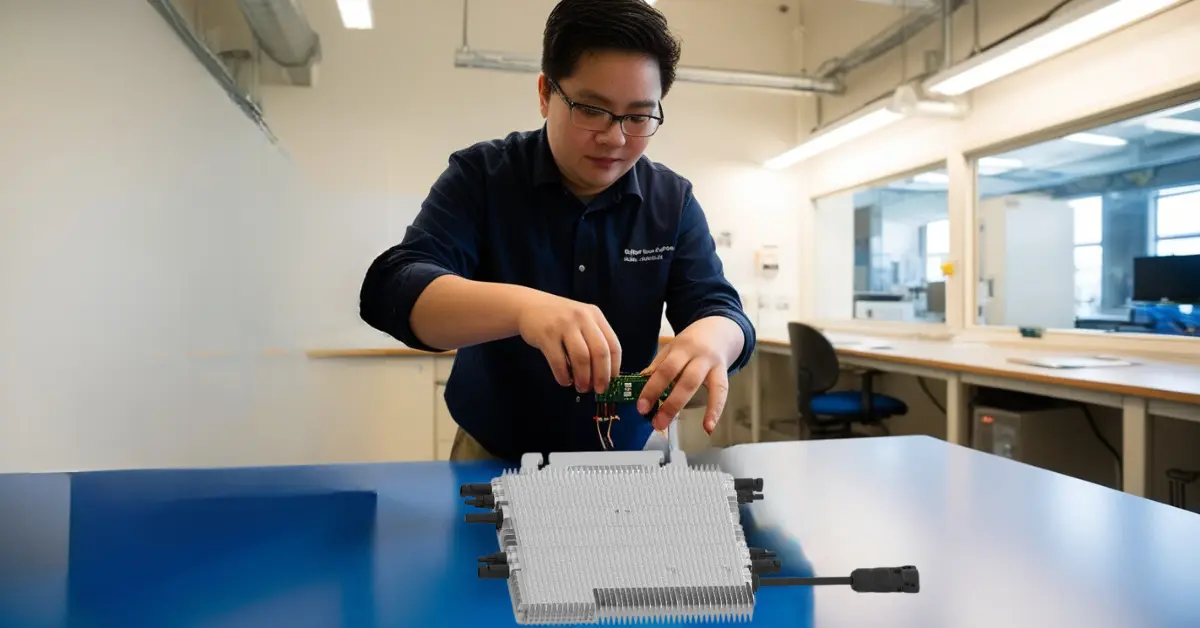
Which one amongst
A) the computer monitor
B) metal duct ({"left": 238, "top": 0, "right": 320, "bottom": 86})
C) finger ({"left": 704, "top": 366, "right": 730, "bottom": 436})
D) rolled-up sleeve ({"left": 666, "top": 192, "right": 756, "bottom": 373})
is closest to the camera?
finger ({"left": 704, "top": 366, "right": 730, "bottom": 436})

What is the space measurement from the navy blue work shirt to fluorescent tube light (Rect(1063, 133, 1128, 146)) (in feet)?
9.45

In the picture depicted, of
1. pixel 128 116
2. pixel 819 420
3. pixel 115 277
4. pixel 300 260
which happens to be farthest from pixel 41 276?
pixel 819 420

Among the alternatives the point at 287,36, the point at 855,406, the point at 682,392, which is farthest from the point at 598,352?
the point at 287,36

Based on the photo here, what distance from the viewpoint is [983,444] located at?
2.51 meters

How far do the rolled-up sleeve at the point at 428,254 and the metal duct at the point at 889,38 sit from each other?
3.36 metres

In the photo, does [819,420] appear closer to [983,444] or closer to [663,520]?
[983,444]

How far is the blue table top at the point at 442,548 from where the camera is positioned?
551 millimetres

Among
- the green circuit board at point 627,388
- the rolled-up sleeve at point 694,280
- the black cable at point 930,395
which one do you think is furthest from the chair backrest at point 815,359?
the green circuit board at point 627,388

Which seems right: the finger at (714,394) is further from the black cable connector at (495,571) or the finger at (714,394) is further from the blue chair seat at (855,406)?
the blue chair seat at (855,406)

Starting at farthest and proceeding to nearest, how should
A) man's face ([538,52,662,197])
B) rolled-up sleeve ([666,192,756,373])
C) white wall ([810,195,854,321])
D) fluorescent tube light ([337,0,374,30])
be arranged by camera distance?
white wall ([810,195,854,321]) → fluorescent tube light ([337,0,374,30]) → rolled-up sleeve ([666,192,756,373]) → man's face ([538,52,662,197])

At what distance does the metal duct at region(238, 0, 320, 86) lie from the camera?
10.3ft

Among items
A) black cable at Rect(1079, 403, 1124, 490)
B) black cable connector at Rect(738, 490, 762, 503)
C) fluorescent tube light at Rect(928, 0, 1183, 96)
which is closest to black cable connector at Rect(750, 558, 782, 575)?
black cable connector at Rect(738, 490, 762, 503)

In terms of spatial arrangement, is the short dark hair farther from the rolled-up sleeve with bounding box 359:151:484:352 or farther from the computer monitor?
the computer monitor

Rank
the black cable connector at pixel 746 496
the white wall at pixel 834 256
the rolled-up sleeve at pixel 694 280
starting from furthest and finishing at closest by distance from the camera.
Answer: the white wall at pixel 834 256 < the rolled-up sleeve at pixel 694 280 < the black cable connector at pixel 746 496
